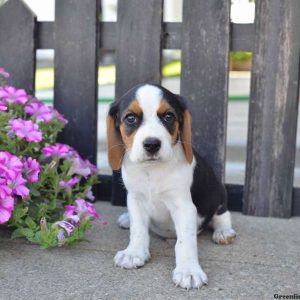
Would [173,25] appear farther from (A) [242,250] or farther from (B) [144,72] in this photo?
(A) [242,250]

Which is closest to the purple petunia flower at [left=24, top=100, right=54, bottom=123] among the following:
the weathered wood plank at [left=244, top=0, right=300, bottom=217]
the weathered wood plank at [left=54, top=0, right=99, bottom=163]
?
the weathered wood plank at [left=54, top=0, right=99, bottom=163]

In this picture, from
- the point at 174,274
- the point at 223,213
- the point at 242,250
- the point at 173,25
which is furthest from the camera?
the point at 173,25

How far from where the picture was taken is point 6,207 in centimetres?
348

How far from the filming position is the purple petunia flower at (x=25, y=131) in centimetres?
382

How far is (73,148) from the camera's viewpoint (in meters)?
4.74

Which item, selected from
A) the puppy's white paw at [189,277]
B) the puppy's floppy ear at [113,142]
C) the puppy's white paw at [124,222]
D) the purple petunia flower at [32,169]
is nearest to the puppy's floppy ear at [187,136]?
the puppy's floppy ear at [113,142]

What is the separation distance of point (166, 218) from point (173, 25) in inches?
58.8

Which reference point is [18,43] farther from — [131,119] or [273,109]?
[273,109]

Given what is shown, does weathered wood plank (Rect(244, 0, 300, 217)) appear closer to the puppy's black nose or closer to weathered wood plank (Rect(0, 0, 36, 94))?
the puppy's black nose

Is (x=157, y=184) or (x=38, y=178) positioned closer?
(x=157, y=184)

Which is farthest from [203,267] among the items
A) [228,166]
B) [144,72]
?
[228,166]

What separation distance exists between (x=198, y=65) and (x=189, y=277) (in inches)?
70.3

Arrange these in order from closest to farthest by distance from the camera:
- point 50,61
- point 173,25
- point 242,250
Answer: point 242,250, point 173,25, point 50,61

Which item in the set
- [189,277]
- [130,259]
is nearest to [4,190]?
[130,259]
